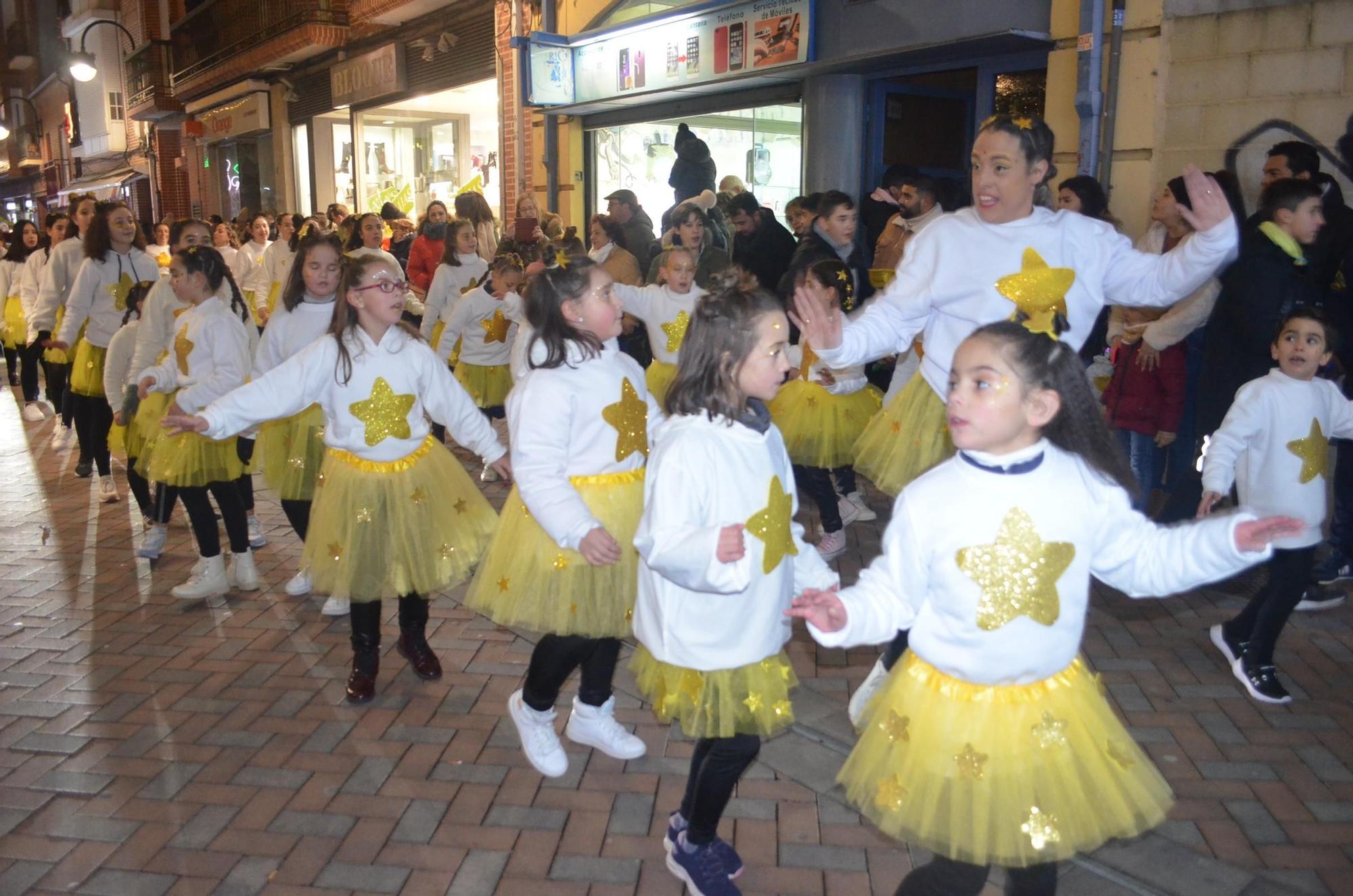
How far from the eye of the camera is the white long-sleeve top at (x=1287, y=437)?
418 centimetres

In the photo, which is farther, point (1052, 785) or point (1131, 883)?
point (1131, 883)

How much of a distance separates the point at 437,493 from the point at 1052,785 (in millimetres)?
2717

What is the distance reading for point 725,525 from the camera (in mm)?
2721

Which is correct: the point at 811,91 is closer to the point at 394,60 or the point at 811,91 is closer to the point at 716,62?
the point at 716,62

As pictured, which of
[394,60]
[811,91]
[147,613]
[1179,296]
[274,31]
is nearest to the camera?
[1179,296]

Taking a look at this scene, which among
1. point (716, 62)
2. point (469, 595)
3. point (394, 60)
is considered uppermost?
point (394, 60)

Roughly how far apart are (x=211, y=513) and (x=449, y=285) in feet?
10.8

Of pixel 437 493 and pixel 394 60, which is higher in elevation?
pixel 394 60

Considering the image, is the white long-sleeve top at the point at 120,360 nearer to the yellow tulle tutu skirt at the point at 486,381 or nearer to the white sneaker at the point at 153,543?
the white sneaker at the point at 153,543

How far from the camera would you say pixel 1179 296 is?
352 centimetres

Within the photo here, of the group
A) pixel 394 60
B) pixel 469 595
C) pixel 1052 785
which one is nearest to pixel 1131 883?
pixel 1052 785

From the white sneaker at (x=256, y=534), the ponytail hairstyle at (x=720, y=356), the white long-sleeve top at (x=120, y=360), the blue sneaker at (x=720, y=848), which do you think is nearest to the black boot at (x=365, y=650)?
the blue sneaker at (x=720, y=848)

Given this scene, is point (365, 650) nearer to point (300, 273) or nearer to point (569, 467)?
point (569, 467)

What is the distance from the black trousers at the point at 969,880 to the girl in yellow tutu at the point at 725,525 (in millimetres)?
560
